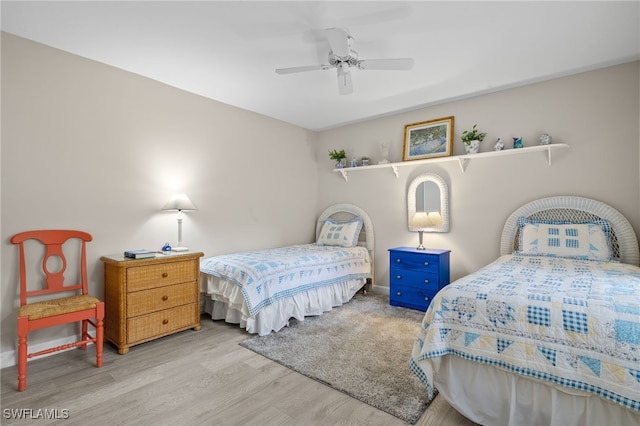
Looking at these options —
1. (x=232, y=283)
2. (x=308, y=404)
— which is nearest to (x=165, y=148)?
(x=232, y=283)

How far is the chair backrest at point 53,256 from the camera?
8.03 feet

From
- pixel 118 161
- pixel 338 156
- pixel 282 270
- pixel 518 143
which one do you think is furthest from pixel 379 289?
pixel 118 161

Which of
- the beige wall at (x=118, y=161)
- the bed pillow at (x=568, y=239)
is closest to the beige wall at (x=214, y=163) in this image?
the beige wall at (x=118, y=161)

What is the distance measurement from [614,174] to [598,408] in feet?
8.22

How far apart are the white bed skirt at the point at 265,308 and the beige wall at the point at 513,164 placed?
1.27 m

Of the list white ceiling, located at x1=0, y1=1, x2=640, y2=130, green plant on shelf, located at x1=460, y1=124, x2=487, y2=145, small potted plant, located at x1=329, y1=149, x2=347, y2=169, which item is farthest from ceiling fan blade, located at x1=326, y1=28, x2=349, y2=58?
small potted plant, located at x1=329, y1=149, x2=347, y2=169

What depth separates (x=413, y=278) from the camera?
12.3 ft

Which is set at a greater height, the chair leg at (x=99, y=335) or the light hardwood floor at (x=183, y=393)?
the chair leg at (x=99, y=335)

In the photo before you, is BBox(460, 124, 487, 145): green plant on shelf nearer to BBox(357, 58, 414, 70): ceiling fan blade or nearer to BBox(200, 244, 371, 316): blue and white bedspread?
BBox(357, 58, 414, 70): ceiling fan blade

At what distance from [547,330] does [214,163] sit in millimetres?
3627

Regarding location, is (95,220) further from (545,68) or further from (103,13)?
(545,68)

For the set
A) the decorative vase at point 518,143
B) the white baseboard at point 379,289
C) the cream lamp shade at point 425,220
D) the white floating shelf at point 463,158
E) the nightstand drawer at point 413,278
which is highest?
the decorative vase at point 518,143

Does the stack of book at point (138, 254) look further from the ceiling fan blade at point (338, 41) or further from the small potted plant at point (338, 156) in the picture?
the small potted plant at point (338, 156)

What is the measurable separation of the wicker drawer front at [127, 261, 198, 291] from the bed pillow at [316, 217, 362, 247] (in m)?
2.04
